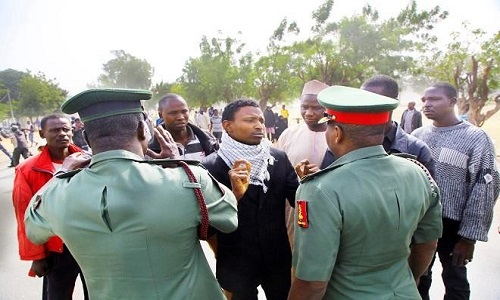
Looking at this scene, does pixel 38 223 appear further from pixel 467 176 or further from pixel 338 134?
pixel 467 176

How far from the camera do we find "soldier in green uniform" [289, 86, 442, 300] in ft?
4.08

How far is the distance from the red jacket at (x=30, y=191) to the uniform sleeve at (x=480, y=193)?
9.15ft

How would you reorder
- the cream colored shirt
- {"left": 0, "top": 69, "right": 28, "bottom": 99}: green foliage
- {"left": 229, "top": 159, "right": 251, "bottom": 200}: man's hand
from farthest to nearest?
{"left": 0, "top": 69, "right": 28, "bottom": 99}: green foliage, the cream colored shirt, {"left": 229, "top": 159, "right": 251, "bottom": 200}: man's hand

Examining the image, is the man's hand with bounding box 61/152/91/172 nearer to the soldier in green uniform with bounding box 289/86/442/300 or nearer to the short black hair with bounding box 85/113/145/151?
the short black hair with bounding box 85/113/145/151

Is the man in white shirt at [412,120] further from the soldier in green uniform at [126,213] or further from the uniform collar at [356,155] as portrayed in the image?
the soldier in green uniform at [126,213]

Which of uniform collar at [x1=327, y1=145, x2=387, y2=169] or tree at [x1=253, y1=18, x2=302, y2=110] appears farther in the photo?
tree at [x1=253, y1=18, x2=302, y2=110]

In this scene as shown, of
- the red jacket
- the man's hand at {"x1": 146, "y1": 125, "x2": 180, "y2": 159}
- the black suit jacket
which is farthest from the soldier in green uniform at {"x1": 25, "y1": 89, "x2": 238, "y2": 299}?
the red jacket

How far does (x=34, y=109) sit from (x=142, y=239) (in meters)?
47.7

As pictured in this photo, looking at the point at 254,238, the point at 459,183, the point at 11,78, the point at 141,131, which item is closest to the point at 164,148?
the point at 141,131

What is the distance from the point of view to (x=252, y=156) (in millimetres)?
2074

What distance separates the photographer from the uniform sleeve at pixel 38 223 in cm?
127

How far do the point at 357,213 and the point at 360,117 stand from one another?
378 millimetres

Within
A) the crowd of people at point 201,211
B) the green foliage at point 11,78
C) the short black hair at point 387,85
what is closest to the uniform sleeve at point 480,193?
the short black hair at point 387,85

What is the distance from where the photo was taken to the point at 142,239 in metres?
1.14
